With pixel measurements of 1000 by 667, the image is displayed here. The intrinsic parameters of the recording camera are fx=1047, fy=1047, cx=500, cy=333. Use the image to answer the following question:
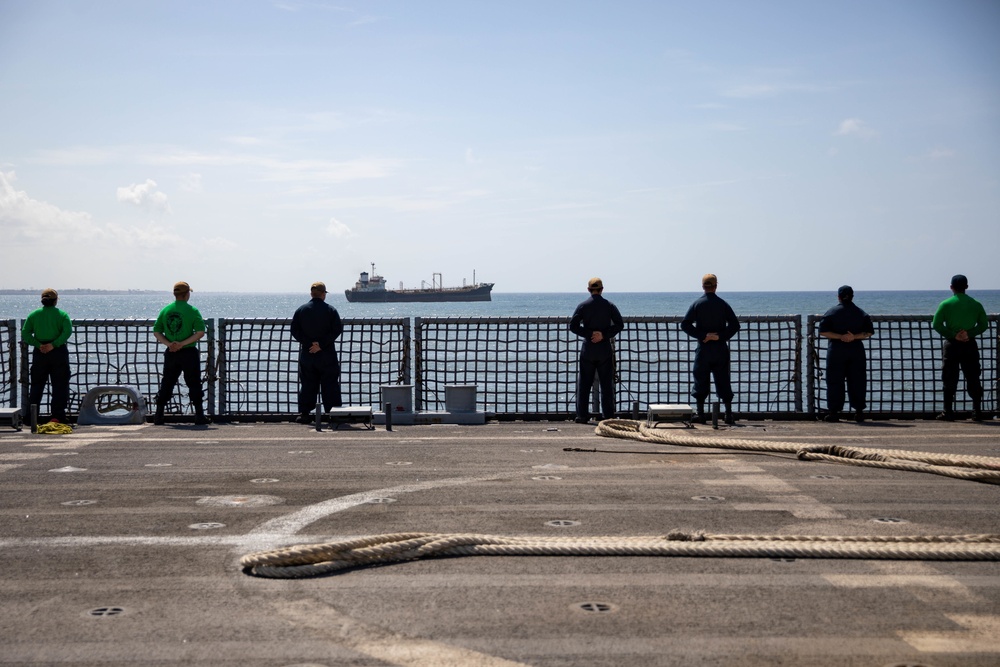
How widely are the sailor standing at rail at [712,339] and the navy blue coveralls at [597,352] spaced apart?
42.9 inches

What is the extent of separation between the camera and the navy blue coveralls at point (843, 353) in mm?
14773

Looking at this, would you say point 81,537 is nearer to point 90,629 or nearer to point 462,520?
point 90,629

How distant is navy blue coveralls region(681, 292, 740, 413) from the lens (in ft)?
47.3

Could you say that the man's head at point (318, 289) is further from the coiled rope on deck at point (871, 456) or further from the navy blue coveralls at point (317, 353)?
the coiled rope on deck at point (871, 456)

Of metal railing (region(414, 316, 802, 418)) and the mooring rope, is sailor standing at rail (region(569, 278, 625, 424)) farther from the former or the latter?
the mooring rope

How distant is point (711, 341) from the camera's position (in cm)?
1442

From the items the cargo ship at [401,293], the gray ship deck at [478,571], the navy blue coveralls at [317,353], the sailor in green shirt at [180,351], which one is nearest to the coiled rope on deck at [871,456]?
the gray ship deck at [478,571]

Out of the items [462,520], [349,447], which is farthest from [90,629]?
[349,447]

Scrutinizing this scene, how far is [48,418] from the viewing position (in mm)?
15281

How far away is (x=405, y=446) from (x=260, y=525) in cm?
456

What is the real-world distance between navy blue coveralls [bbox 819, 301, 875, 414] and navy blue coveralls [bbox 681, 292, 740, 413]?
150cm

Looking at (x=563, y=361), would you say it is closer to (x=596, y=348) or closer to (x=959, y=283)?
(x=596, y=348)

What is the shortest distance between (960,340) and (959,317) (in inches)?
13.1

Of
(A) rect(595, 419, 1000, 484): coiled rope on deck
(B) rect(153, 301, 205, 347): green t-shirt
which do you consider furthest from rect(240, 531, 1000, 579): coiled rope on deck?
(B) rect(153, 301, 205, 347): green t-shirt
